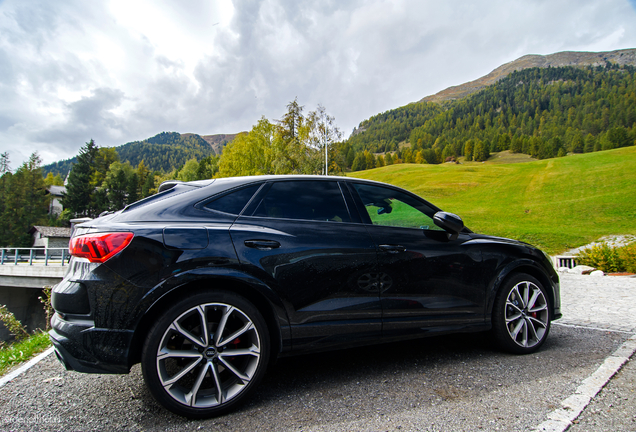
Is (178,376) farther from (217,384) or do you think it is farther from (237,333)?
(237,333)

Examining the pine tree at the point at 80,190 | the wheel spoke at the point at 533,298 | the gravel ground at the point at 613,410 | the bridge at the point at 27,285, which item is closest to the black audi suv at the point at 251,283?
the wheel spoke at the point at 533,298

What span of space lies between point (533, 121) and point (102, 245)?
554 ft

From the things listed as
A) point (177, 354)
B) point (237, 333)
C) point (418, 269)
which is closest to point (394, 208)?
point (418, 269)

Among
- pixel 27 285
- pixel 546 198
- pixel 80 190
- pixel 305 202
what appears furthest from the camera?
pixel 80 190

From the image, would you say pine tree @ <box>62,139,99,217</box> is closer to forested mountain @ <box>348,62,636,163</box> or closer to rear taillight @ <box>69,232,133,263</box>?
forested mountain @ <box>348,62,636,163</box>

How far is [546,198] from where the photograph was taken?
113 feet

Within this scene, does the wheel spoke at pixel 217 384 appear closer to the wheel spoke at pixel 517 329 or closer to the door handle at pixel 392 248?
the door handle at pixel 392 248

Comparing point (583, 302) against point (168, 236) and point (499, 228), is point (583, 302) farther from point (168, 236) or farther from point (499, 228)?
point (499, 228)

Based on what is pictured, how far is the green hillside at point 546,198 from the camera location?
22094mm

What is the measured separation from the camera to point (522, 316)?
3.40 metres

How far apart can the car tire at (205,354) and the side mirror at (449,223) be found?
70.0 inches

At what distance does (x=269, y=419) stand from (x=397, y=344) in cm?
194

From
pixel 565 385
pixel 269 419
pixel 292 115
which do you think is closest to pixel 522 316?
pixel 565 385

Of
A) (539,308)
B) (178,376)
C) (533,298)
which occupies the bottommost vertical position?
(178,376)
